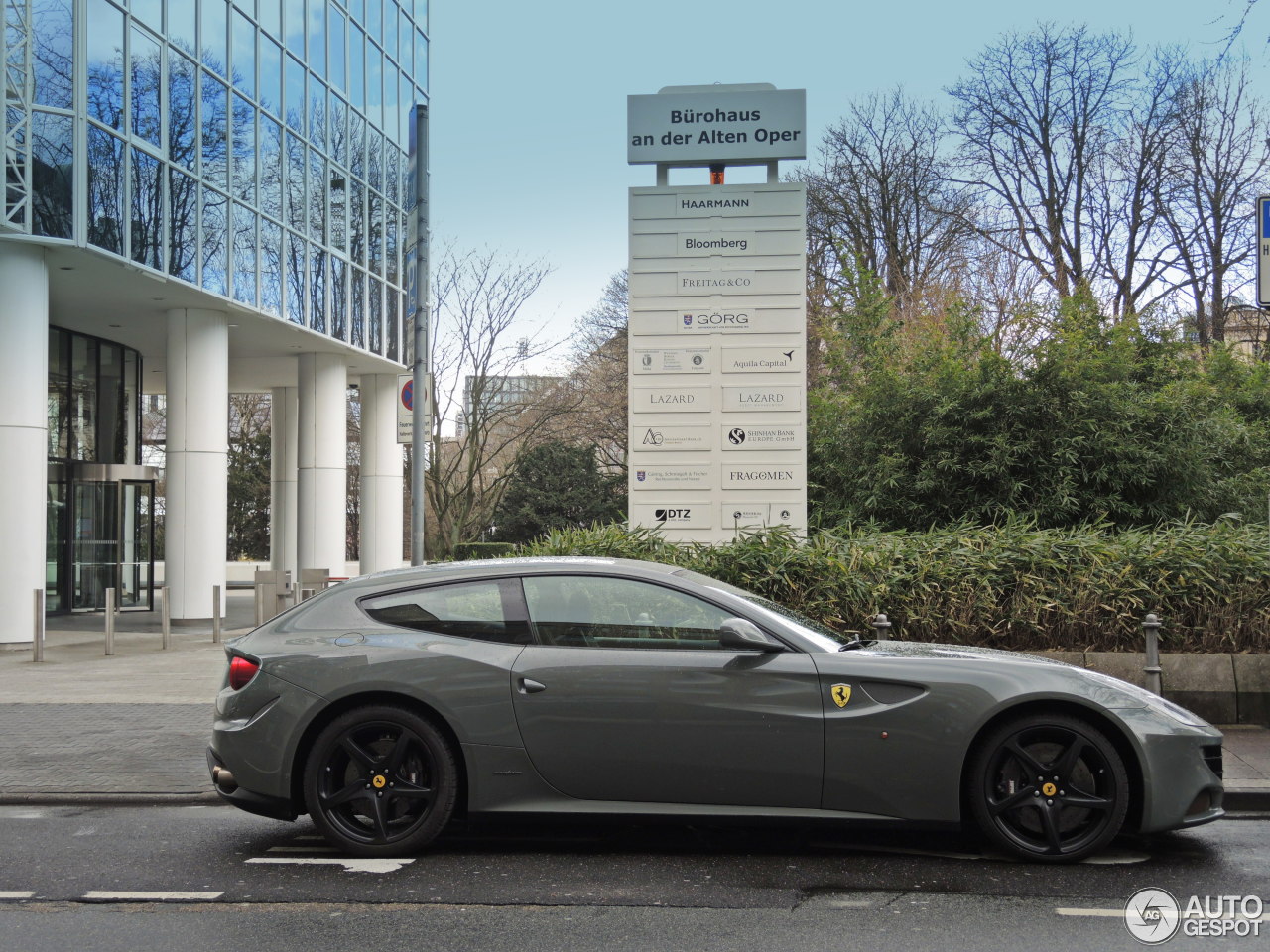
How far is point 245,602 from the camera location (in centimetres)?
2808

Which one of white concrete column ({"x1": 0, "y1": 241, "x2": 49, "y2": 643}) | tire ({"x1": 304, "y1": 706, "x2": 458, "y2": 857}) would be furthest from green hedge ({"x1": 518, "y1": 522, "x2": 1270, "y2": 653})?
white concrete column ({"x1": 0, "y1": 241, "x2": 49, "y2": 643})

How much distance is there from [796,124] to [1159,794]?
30.7 feet

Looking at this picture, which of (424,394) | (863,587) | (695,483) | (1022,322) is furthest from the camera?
(1022,322)

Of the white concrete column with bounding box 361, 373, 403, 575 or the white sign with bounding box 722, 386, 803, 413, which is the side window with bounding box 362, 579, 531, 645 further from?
the white concrete column with bounding box 361, 373, 403, 575

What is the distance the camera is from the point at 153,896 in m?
5.13

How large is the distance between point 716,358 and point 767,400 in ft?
2.26

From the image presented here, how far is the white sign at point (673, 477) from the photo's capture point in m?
12.6

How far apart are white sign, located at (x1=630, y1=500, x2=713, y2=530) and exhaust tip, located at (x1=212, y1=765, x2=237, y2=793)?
723 centimetres

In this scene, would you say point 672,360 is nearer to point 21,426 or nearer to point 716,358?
point 716,358

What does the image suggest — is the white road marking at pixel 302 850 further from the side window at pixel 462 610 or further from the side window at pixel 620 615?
the side window at pixel 620 615

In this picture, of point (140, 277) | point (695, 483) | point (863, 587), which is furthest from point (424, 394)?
point (140, 277)

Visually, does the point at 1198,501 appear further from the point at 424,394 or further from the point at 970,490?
the point at 424,394

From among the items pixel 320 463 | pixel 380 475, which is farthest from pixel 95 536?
pixel 380 475

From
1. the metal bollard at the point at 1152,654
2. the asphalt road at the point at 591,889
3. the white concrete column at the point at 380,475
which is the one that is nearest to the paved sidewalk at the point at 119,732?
the metal bollard at the point at 1152,654
